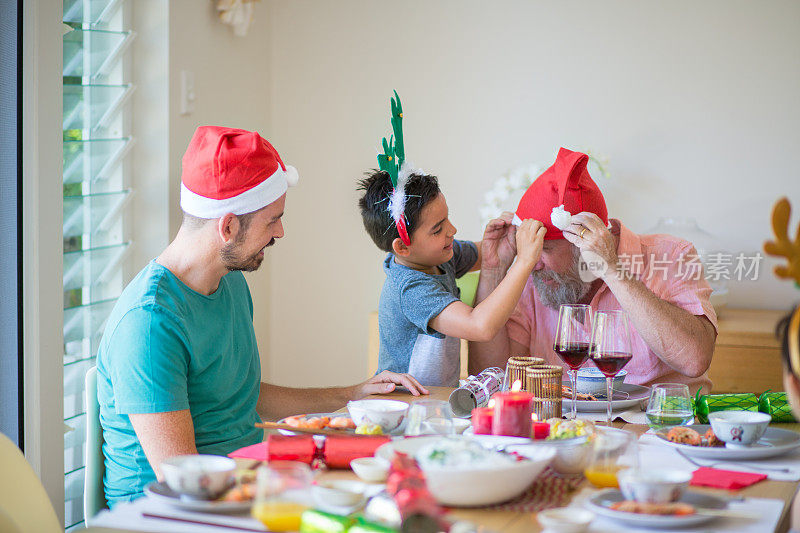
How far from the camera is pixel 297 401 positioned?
6.63ft

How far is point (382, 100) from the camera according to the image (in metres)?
3.70

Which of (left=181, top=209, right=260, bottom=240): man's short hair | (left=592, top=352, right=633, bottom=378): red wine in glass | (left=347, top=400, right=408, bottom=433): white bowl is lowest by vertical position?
(left=347, top=400, right=408, bottom=433): white bowl

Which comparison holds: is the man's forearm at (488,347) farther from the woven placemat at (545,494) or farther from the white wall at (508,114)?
the white wall at (508,114)

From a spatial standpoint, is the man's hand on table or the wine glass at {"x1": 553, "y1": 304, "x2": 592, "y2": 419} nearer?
the wine glass at {"x1": 553, "y1": 304, "x2": 592, "y2": 419}

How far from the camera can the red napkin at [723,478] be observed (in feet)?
3.91

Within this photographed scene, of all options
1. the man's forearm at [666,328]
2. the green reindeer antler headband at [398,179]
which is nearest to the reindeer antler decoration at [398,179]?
the green reindeer antler headband at [398,179]

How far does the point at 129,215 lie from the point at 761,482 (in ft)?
7.63

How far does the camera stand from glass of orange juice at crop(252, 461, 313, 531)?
0.96m

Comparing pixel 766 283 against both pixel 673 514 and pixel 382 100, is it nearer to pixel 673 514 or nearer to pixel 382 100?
pixel 382 100

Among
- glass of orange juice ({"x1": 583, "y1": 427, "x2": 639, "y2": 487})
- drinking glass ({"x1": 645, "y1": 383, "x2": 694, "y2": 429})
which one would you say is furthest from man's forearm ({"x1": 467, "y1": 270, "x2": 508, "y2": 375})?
glass of orange juice ({"x1": 583, "y1": 427, "x2": 639, "y2": 487})

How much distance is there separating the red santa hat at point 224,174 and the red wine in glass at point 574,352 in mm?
685

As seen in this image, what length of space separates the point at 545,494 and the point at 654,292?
112 centimetres

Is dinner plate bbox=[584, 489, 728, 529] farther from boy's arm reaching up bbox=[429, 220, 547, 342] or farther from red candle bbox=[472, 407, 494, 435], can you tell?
boy's arm reaching up bbox=[429, 220, 547, 342]

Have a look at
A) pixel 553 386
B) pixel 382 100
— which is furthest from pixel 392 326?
pixel 382 100
